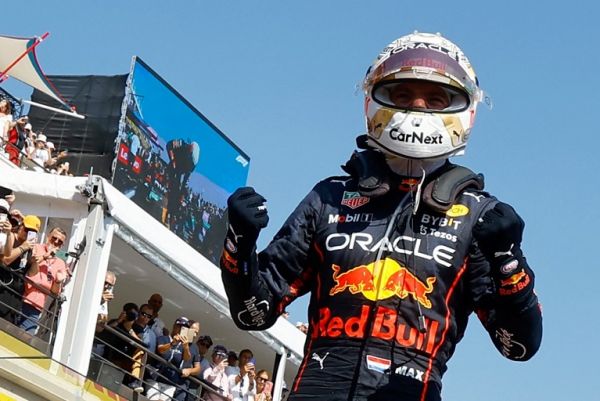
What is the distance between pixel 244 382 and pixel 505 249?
1253cm

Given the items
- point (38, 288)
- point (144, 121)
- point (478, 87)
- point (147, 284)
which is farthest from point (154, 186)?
point (478, 87)

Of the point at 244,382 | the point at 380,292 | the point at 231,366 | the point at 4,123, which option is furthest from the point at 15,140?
the point at 380,292

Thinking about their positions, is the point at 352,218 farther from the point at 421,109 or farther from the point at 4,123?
the point at 4,123

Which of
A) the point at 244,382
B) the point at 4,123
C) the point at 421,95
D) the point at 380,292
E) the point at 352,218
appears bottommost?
the point at 380,292

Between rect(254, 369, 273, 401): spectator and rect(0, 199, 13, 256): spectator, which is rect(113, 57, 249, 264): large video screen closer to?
rect(254, 369, 273, 401): spectator

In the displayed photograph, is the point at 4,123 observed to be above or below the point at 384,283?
above

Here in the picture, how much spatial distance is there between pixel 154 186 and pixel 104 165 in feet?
6.07

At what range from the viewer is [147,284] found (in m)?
16.2

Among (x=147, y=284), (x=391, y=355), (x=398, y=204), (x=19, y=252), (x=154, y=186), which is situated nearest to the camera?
(x=391, y=355)

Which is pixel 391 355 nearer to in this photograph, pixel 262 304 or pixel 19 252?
pixel 262 304

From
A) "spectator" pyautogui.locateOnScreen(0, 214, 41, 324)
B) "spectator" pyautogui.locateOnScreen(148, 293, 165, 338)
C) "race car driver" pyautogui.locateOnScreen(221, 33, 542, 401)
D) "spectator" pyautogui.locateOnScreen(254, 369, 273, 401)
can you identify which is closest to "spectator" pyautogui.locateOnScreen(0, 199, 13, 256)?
A: "spectator" pyautogui.locateOnScreen(0, 214, 41, 324)

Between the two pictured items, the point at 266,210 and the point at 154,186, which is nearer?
the point at 266,210

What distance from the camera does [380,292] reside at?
4.36 meters

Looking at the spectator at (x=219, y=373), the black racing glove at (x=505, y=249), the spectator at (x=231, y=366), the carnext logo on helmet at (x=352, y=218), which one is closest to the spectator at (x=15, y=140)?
the spectator at (x=219, y=373)
